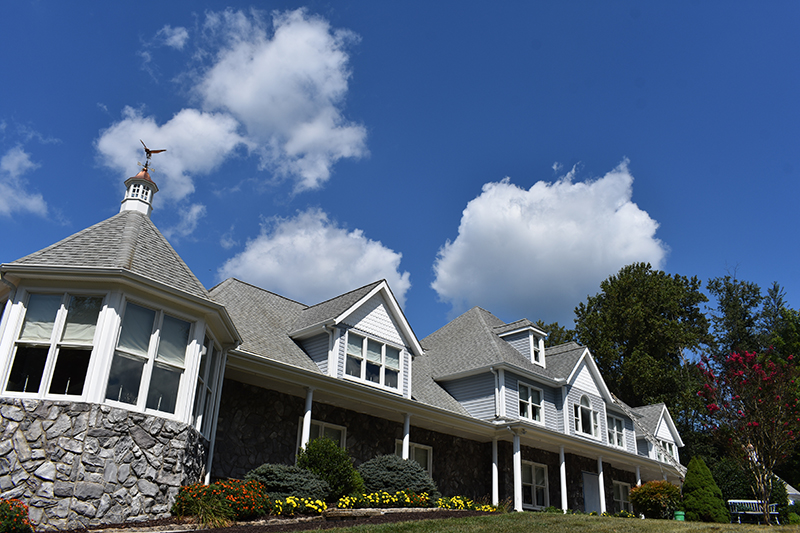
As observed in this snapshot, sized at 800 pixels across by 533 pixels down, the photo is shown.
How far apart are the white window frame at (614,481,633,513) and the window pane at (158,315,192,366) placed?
22640 millimetres

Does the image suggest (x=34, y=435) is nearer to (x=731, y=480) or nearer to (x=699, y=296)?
(x=731, y=480)

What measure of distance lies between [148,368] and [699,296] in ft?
147

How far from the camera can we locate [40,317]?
10.6m

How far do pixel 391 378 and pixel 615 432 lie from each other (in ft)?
47.5

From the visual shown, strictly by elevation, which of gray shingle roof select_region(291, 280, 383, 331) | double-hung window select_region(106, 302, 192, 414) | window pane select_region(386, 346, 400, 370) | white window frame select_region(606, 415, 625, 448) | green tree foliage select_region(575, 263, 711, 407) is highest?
green tree foliage select_region(575, 263, 711, 407)

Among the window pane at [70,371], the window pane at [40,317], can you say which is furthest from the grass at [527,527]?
the window pane at [40,317]

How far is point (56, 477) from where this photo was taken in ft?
30.6

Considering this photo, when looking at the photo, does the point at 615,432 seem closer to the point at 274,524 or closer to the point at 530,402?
the point at 530,402

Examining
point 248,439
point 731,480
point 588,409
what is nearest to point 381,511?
point 248,439

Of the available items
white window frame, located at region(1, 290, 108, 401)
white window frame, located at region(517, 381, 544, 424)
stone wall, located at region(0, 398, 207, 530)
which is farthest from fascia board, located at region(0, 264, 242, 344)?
white window frame, located at region(517, 381, 544, 424)

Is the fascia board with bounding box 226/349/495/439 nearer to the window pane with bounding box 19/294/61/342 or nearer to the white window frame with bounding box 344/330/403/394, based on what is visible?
the white window frame with bounding box 344/330/403/394

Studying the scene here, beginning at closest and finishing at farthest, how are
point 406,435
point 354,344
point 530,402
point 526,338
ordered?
point 406,435 < point 354,344 < point 530,402 < point 526,338

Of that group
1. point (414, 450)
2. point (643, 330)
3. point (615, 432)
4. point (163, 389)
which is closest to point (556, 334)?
point (643, 330)

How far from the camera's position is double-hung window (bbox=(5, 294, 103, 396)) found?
10.0 metres
